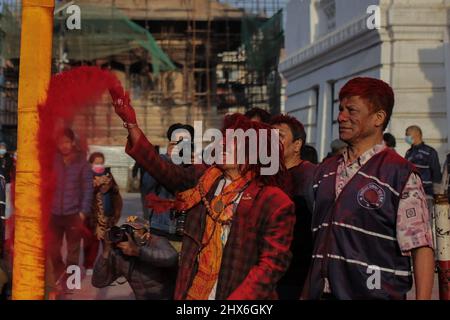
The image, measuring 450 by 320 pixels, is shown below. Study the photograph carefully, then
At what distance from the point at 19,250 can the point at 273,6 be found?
30.1 m

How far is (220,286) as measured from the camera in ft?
10.6

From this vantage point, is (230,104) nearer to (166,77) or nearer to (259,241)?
(166,77)

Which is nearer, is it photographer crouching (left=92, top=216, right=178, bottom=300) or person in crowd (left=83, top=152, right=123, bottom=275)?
photographer crouching (left=92, top=216, right=178, bottom=300)

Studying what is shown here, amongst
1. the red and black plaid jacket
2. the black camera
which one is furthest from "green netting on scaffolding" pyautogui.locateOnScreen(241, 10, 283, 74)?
the red and black plaid jacket

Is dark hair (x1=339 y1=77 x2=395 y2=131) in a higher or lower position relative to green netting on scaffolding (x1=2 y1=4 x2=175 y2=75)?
lower

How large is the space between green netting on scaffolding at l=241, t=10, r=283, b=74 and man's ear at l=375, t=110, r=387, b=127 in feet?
85.2

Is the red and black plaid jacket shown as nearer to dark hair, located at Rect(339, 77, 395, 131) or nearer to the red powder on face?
the red powder on face

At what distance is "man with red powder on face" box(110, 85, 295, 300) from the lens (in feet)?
10.5

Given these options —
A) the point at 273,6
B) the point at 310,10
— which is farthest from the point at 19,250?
the point at 273,6

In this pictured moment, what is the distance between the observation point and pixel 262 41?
99.9ft

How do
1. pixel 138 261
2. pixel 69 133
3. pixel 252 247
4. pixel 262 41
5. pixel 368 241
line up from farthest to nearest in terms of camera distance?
pixel 262 41, pixel 138 261, pixel 69 133, pixel 252 247, pixel 368 241

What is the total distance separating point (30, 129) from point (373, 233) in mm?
1551

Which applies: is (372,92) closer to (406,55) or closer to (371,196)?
(371,196)

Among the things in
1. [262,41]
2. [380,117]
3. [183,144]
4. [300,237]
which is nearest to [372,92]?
[380,117]
